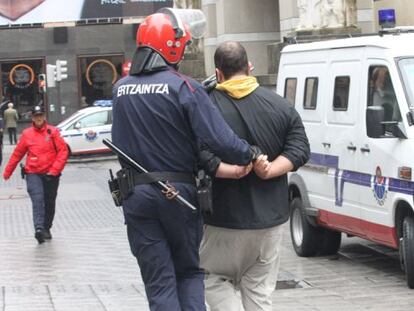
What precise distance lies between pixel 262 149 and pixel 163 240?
849mm

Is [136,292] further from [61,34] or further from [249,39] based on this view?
[61,34]

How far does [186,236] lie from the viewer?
5078mm

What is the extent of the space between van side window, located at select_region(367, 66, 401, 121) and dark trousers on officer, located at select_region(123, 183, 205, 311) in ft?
13.6

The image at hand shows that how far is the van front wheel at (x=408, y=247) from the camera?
841 cm

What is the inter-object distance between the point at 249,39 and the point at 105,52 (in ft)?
82.9

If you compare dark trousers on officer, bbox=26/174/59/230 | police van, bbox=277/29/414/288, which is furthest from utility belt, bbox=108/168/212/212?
dark trousers on officer, bbox=26/174/59/230

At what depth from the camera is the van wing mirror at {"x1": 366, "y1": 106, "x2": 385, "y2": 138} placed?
28.0 ft

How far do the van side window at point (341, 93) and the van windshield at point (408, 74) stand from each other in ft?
2.67

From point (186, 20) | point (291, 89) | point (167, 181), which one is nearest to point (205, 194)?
point (167, 181)

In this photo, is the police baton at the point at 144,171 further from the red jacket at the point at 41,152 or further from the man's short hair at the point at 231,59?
A: the red jacket at the point at 41,152

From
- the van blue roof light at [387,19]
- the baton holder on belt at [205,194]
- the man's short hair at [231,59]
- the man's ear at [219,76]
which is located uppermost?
the van blue roof light at [387,19]

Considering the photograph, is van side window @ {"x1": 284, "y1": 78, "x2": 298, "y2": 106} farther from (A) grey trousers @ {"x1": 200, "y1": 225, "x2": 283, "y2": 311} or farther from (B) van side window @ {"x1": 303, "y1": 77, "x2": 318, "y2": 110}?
(A) grey trousers @ {"x1": 200, "y1": 225, "x2": 283, "y2": 311}

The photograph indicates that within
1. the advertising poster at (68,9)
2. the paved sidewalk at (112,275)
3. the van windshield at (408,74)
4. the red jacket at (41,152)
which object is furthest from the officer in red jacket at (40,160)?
the advertising poster at (68,9)

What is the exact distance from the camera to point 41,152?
41.3 feet
